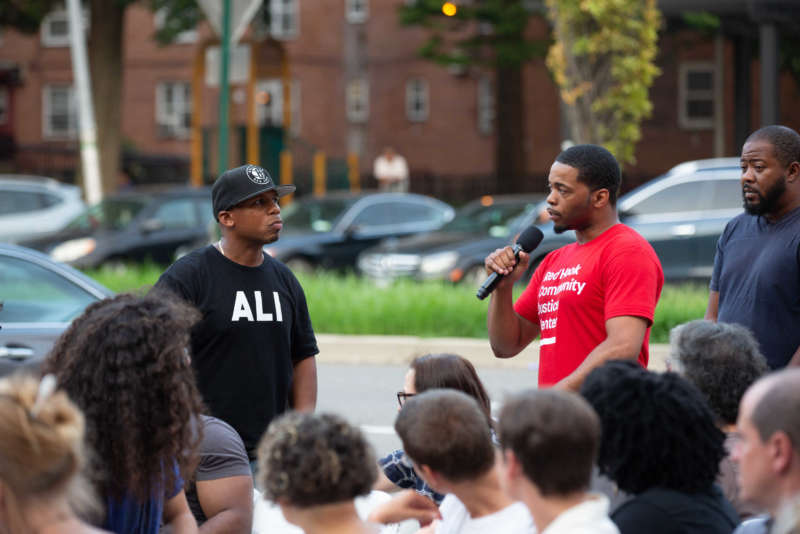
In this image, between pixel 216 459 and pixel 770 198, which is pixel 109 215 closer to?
pixel 770 198

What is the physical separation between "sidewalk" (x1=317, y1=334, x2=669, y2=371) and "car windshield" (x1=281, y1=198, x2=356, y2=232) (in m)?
6.19

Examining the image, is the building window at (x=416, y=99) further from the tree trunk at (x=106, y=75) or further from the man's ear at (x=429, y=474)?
the man's ear at (x=429, y=474)

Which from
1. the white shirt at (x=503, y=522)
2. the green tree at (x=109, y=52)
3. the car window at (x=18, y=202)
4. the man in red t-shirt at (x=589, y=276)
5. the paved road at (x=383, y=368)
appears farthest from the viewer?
the green tree at (x=109, y=52)

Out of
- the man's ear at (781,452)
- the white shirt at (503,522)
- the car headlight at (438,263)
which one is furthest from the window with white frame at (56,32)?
the man's ear at (781,452)

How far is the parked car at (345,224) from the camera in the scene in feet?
61.0

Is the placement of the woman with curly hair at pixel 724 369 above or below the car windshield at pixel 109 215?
below

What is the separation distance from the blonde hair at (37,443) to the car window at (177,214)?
54.6 ft

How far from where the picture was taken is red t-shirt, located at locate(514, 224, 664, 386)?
14.9 ft

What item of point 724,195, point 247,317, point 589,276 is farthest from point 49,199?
point 589,276

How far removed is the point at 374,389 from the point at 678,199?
567cm

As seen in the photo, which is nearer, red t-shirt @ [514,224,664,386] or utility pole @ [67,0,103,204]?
red t-shirt @ [514,224,664,386]

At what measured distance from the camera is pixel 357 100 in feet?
147

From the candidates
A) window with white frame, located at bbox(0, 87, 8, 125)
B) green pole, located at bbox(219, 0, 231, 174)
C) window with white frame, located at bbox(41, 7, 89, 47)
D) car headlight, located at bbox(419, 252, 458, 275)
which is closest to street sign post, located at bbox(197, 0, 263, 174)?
green pole, located at bbox(219, 0, 231, 174)

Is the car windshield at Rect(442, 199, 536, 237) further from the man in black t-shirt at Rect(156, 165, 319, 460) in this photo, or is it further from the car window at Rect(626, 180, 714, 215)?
the man in black t-shirt at Rect(156, 165, 319, 460)
